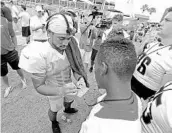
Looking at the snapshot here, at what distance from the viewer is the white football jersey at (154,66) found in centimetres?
142

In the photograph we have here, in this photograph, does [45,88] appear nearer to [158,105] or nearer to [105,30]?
[158,105]

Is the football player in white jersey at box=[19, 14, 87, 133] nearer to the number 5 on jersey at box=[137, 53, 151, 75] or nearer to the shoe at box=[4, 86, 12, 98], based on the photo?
the number 5 on jersey at box=[137, 53, 151, 75]

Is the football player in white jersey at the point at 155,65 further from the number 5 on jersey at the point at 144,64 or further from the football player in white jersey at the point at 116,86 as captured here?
the football player in white jersey at the point at 116,86

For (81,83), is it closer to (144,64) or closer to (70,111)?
(144,64)

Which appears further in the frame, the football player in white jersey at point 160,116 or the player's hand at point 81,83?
the player's hand at point 81,83

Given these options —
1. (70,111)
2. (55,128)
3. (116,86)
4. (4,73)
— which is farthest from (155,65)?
(4,73)

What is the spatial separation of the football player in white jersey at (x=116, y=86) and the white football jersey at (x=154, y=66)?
70 centimetres

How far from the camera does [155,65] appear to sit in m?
1.47

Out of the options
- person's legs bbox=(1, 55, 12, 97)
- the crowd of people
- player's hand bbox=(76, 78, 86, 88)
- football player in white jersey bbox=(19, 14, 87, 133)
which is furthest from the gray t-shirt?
player's hand bbox=(76, 78, 86, 88)

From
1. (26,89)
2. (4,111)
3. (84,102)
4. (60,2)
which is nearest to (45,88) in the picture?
(4,111)

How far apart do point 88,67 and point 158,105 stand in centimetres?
424

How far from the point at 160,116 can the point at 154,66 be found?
27.7 inches

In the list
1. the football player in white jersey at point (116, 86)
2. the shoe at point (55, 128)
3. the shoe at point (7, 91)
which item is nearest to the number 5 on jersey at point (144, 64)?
the football player in white jersey at point (116, 86)

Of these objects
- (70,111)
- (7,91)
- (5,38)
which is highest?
(5,38)
